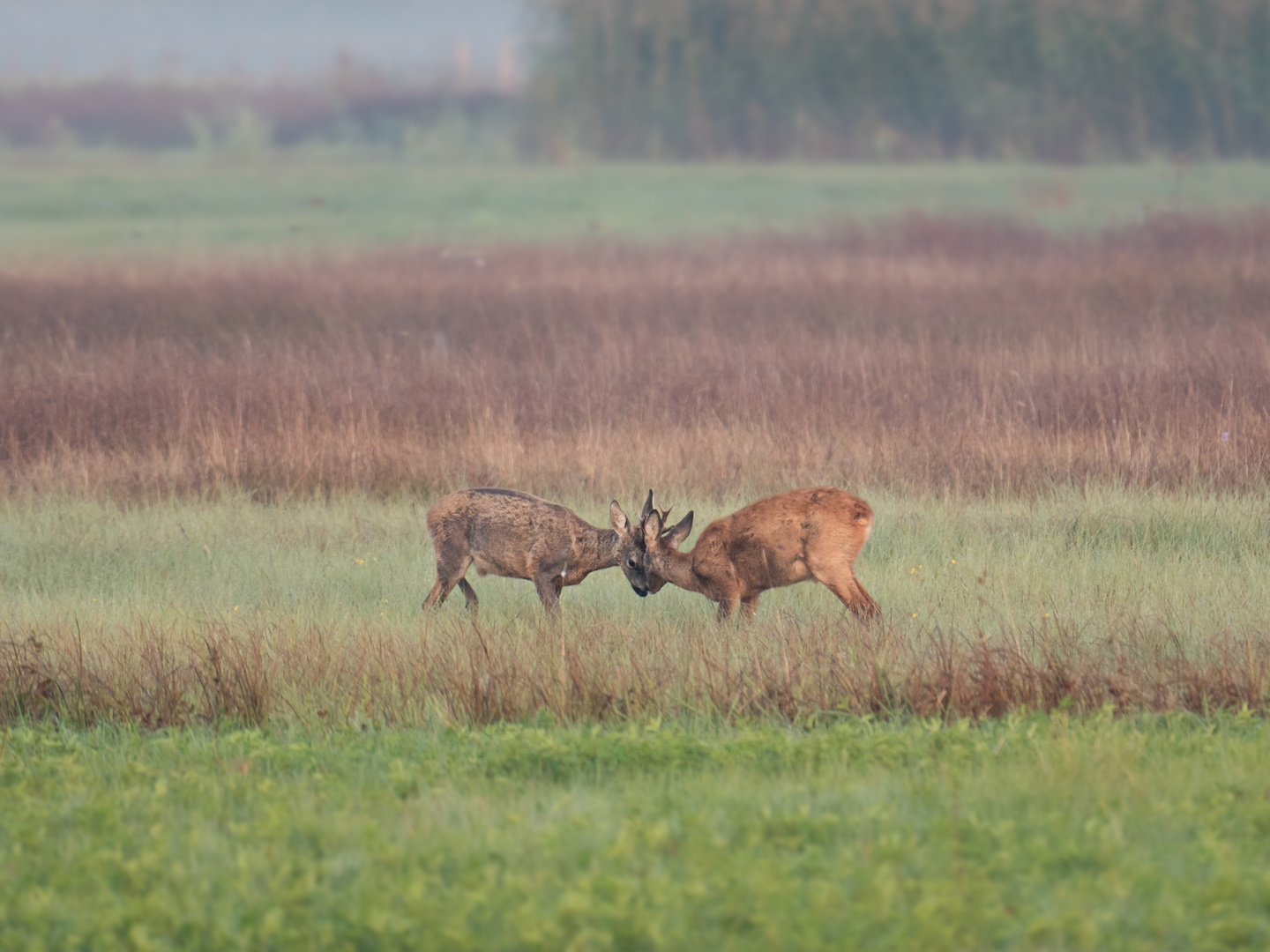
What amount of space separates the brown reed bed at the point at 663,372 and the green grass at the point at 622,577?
42.1 inches

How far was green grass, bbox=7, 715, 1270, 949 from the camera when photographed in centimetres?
479

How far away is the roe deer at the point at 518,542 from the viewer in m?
9.79

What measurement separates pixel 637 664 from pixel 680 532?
1.70 metres

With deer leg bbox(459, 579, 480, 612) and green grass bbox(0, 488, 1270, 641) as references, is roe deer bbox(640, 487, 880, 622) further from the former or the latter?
deer leg bbox(459, 579, 480, 612)

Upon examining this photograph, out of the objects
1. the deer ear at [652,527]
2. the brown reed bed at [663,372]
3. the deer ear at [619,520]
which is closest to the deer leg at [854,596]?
the deer ear at [652,527]

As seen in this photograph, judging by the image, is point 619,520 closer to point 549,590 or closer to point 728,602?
point 549,590

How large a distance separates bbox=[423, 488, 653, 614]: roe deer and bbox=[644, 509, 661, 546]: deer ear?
24 centimetres

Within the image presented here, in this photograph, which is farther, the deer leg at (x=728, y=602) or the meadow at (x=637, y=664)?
the deer leg at (x=728, y=602)

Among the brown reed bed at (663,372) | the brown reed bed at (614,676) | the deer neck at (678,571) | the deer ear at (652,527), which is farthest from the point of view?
the brown reed bed at (663,372)

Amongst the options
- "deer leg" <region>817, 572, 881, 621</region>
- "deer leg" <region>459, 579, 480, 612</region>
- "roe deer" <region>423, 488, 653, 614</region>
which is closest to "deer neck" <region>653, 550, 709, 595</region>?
"roe deer" <region>423, 488, 653, 614</region>

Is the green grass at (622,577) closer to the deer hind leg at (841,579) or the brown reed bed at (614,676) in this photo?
the deer hind leg at (841,579)

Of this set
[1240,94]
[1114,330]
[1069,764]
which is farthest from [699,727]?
[1240,94]

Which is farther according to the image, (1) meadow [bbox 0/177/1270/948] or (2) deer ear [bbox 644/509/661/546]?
(2) deer ear [bbox 644/509/661/546]

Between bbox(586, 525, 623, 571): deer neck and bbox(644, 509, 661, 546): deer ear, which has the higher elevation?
bbox(644, 509, 661, 546): deer ear
